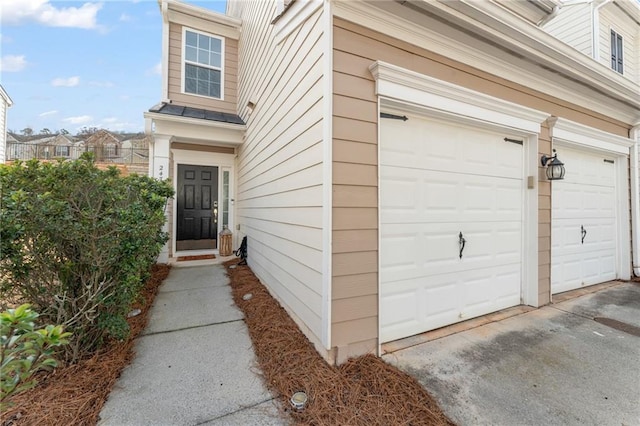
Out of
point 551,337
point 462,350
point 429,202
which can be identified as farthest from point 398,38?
point 551,337

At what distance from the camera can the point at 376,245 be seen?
7.01 ft

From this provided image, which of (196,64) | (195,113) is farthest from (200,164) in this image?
(196,64)

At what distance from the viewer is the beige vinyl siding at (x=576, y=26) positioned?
18.1 ft

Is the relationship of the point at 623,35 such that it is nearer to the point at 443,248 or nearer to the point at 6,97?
the point at 443,248

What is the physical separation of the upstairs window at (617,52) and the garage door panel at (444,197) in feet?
19.1

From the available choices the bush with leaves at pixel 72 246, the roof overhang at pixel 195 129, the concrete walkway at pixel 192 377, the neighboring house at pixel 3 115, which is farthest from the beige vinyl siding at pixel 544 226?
the neighboring house at pixel 3 115

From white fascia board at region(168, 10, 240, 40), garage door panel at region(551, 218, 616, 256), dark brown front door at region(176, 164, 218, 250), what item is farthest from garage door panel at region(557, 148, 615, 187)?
white fascia board at region(168, 10, 240, 40)

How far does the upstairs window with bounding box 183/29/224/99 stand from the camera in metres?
5.83

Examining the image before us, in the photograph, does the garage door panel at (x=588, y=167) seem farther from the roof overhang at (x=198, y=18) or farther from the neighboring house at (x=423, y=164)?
the roof overhang at (x=198, y=18)

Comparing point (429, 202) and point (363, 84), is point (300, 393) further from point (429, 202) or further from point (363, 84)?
point (363, 84)

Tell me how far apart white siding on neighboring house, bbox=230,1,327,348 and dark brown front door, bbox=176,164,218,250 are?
1624 mm

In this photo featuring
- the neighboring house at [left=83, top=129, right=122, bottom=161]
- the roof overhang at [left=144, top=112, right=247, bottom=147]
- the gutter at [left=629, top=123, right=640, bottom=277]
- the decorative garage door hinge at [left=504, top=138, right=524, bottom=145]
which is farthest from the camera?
the neighboring house at [left=83, top=129, right=122, bottom=161]

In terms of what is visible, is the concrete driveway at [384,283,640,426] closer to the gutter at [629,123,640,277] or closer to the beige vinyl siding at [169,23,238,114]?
the gutter at [629,123,640,277]

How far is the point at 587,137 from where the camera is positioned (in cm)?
381
